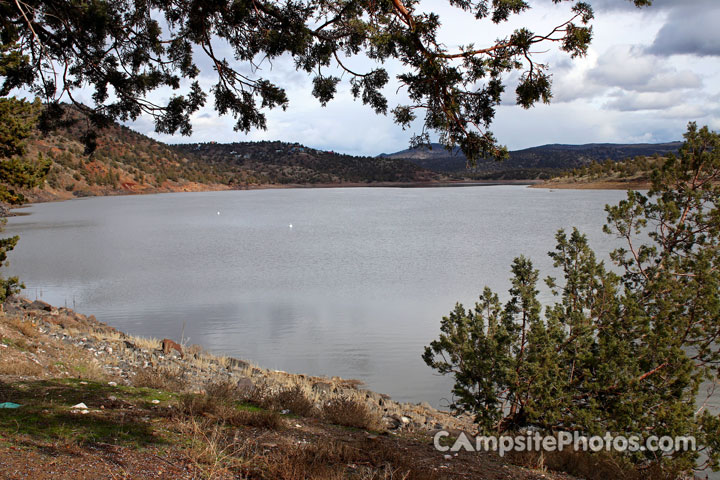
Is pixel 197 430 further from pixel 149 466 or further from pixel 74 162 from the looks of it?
pixel 74 162

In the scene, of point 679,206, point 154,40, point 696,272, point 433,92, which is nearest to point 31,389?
point 154,40

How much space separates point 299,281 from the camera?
18.4 metres

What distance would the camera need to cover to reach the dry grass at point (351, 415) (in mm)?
5863

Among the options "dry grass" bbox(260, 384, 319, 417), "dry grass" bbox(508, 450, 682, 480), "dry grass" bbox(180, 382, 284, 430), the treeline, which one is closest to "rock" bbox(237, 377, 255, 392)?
"dry grass" bbox(260, 384, 319, 417)

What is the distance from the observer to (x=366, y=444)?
16.4 feet

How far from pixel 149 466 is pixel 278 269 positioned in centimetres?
1718

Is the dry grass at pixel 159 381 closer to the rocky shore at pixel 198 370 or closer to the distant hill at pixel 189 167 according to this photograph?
the rocky shore at pixel 198 370

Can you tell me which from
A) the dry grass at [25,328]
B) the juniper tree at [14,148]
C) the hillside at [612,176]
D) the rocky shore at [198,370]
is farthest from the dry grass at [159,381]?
the hillside at [612,176]

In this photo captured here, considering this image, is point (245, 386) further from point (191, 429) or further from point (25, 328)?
point (25, 328)

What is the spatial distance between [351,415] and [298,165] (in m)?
127

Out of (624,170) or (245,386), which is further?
(624,170)

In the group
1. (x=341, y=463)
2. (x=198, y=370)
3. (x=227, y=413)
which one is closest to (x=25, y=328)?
(x=198, y=370)

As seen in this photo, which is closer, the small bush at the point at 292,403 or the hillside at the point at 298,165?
the small bush at the point at 292,403

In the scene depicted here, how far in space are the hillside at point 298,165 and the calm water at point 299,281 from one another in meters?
86.2
